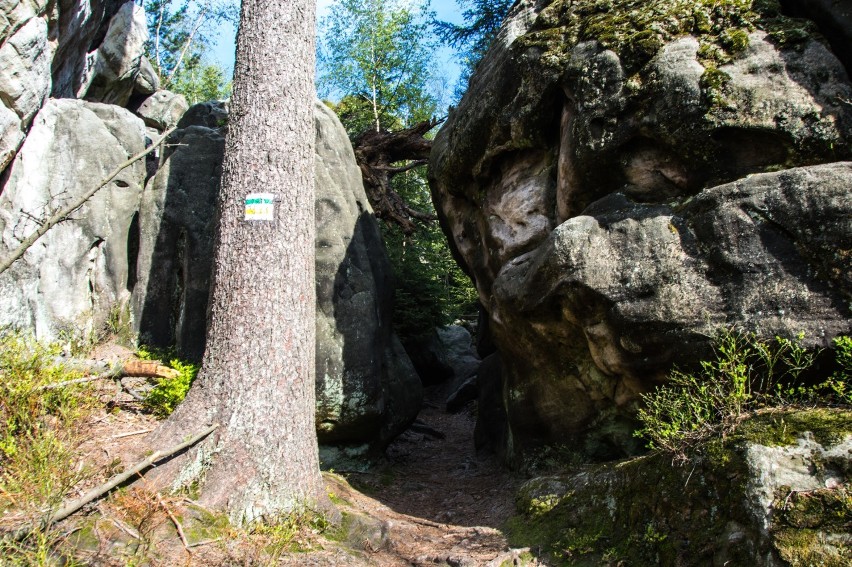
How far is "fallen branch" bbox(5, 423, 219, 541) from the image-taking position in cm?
383

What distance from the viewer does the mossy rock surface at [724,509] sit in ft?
11.4

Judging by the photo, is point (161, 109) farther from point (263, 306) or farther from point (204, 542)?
point (204, 542)

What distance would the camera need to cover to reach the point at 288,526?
16.9 feet

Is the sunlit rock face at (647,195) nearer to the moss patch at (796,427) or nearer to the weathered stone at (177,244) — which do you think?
the moss patch at (796,427)

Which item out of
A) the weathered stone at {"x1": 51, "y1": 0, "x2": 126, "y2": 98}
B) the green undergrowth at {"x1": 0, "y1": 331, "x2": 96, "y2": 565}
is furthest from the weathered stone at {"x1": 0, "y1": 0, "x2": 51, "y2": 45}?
the green undergrowth at {"x1": 0, "y1": 331, "x2": 96, "y2": 565}

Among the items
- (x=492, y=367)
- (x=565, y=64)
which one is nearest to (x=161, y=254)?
(x=492, y=367)

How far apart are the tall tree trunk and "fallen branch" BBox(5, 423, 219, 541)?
0.33 ft

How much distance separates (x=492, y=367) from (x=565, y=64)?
5.26 metres

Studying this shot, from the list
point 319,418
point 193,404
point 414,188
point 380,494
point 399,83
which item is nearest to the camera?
point 193,404

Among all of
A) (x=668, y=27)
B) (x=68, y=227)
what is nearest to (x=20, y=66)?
(x=68, y=227)

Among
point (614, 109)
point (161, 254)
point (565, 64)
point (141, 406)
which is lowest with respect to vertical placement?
point (141, 406)

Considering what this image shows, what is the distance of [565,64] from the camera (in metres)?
7.05

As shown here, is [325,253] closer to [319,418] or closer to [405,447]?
[319,418]

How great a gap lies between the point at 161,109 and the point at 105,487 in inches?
579
